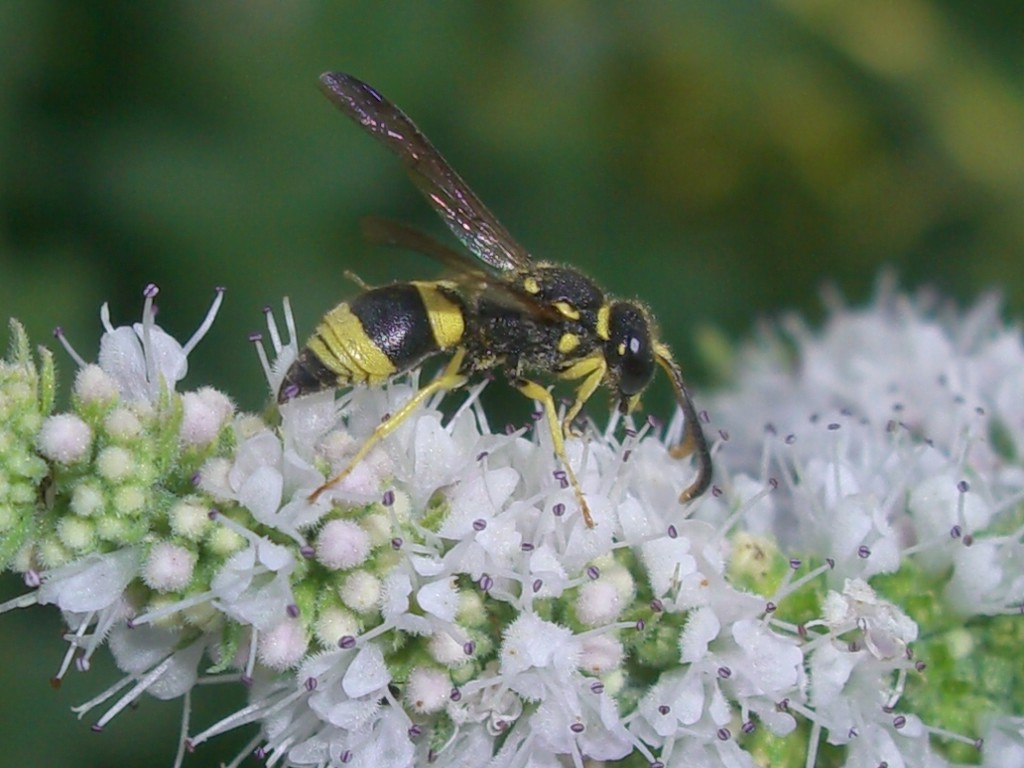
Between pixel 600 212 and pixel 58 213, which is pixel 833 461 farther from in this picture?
pixel 58 213

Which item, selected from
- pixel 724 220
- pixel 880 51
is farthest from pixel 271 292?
pixel 880 51

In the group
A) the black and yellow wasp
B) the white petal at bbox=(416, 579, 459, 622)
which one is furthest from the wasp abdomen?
the white petal at bbox=(416, 579, 459, 622)

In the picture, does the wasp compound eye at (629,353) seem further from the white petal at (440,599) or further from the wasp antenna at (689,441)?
the white petal at (440,599)

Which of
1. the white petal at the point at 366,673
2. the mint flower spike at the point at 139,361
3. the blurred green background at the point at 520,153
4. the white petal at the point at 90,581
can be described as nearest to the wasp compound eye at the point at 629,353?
the white petal at the point at 366,673

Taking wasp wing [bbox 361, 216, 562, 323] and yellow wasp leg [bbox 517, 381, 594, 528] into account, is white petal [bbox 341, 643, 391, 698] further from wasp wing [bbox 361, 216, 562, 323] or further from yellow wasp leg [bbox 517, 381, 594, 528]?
wasp wing [bbox 361, 216, 562, 323]

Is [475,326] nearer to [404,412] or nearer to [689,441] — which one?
[404,412]

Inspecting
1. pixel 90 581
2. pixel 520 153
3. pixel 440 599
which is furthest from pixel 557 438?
pixel 520 153
